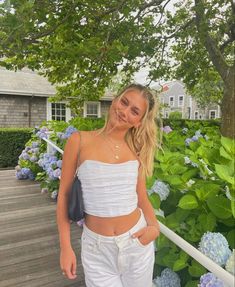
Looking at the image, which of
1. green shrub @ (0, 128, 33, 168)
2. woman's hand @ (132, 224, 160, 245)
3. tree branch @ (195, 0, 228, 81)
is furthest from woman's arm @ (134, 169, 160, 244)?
green shrub @ (0, 128, 33, 168)

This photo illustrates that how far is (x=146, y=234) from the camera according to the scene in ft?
4.91

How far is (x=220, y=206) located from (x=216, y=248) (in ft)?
0.69

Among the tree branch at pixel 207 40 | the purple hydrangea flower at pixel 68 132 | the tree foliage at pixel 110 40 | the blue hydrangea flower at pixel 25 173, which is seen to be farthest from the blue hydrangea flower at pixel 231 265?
the blue hydrangea flower at pixel 25 173

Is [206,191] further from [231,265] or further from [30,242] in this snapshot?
[30,242]

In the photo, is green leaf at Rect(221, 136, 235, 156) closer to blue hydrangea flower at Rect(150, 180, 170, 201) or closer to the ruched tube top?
blue hydrangea flower at Rect(150, 180, 170, 201)

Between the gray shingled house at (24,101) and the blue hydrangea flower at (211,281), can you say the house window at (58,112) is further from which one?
the blue hydrangea flower at (211,281)

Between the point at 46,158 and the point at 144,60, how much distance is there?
3.33 m

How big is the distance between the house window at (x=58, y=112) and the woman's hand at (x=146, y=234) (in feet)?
44.5

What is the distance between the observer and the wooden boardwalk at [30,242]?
2.48 meters

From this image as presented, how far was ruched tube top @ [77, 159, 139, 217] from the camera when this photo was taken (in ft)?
4.84

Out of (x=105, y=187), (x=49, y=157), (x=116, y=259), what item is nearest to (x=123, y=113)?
(x=105, y=187)

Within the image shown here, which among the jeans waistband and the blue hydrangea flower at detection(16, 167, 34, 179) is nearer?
the jeans waistband

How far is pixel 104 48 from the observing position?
11.5 ft

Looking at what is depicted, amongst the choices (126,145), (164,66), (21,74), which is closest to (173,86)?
(21,74)
